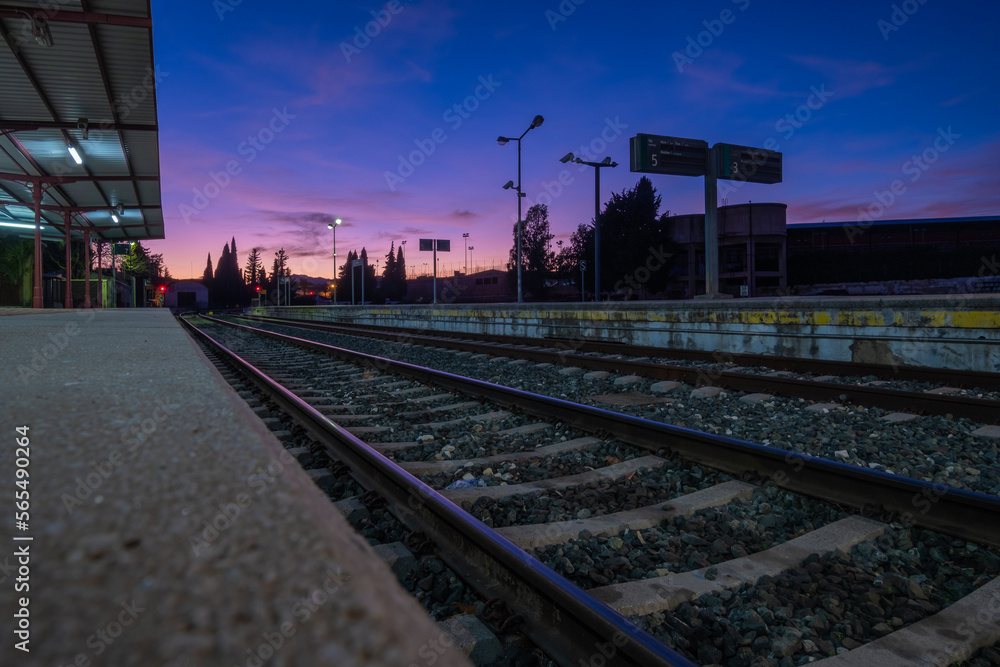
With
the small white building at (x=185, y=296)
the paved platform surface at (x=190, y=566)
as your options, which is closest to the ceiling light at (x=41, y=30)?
the paved platform surface at (x=190, y=566)

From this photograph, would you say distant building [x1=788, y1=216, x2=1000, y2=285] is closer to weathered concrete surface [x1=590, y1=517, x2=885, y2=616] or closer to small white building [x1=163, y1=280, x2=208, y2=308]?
weathered concrete surface [x1=590, y1=517, x2=885, y2=616]

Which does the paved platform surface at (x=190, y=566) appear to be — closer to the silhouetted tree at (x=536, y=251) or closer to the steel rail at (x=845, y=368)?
the steel rail at (x=845, y=368)

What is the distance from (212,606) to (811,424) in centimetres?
545

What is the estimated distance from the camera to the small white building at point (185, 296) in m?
95.2

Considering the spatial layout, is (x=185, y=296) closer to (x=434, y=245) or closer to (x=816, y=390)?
(x=434, y=245)

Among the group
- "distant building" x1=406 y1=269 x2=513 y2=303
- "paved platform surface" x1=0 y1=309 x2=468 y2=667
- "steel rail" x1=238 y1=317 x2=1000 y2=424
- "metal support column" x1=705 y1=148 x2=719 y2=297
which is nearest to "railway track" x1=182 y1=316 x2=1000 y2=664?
"paved platform surface" x1=0 y1=309 x2=468 y2=667

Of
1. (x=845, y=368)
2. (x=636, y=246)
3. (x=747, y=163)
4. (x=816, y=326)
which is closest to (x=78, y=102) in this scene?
(x=816, y=326)

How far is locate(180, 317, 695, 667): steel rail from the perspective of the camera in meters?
1.78

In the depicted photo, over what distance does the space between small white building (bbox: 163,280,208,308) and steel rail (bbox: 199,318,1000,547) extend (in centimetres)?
10370

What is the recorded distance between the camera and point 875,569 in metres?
2.56

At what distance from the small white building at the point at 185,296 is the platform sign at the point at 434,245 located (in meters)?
66.6

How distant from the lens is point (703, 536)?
9.52ft

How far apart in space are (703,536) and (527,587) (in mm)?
1171

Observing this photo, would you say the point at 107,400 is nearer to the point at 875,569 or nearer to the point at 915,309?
the point at 875,569
